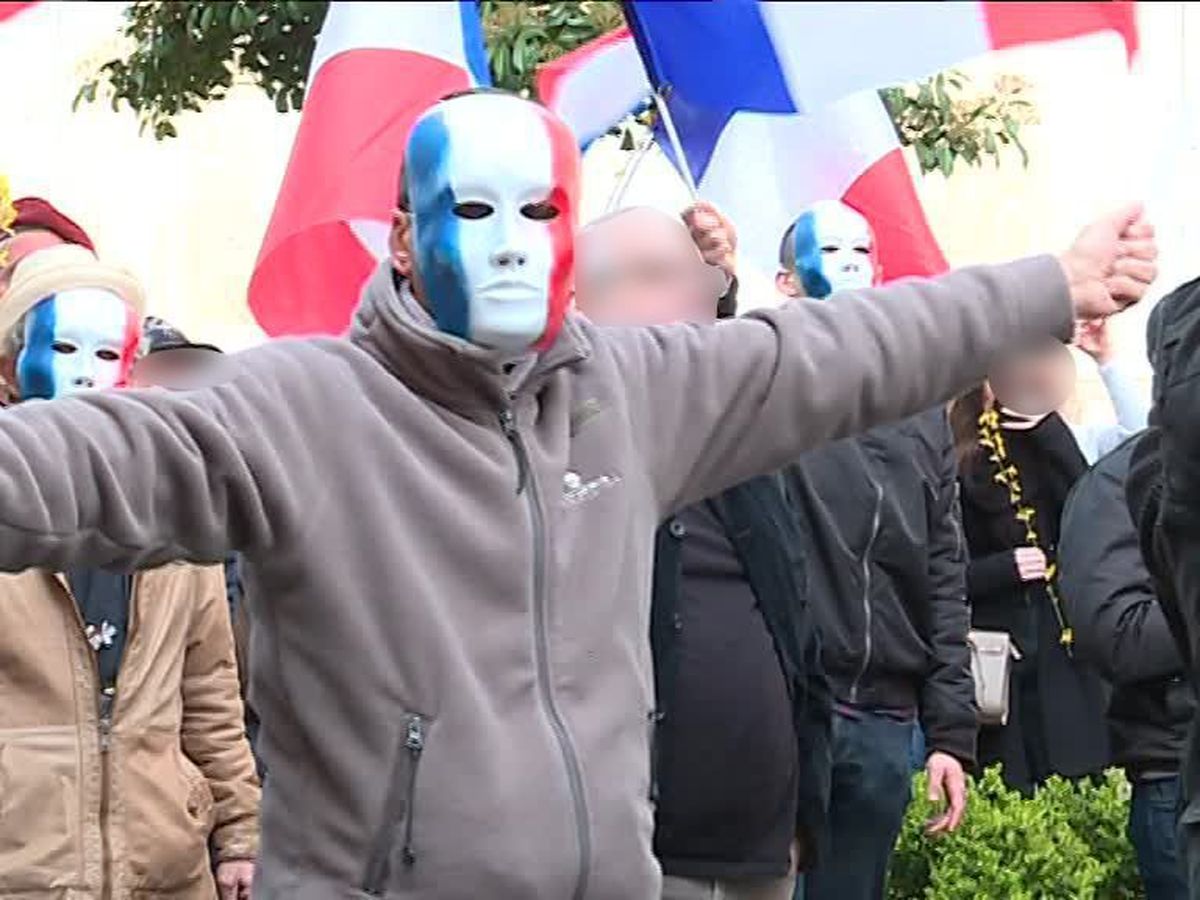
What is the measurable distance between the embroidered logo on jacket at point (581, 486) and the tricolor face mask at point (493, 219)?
0.62 feet

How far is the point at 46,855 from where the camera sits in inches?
169

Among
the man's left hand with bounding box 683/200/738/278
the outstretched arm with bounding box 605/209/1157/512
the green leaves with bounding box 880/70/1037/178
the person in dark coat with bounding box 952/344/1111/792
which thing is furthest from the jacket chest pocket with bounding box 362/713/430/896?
the green leaves with bounding box 880/70/1037/178

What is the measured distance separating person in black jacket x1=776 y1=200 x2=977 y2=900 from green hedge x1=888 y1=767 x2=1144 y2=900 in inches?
19.3

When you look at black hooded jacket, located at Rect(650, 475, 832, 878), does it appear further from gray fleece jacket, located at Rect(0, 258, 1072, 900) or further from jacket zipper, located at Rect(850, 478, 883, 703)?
gray fleece jacket, located at Rect(0, 258, 1072, 900)

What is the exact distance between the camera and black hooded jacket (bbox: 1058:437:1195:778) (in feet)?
16.7

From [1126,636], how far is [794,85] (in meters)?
1.71

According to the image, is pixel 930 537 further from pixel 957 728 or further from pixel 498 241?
pixel 498 241

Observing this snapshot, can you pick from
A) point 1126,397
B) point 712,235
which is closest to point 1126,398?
point 1126,397

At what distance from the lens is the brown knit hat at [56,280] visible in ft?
15.3

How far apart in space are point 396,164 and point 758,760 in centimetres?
153

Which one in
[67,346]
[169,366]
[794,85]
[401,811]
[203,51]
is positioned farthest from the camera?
[203,51]

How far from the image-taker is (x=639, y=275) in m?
4.48

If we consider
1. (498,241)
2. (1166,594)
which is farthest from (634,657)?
(1166,594)

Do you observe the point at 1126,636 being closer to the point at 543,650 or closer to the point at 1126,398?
the point at 1126,398
